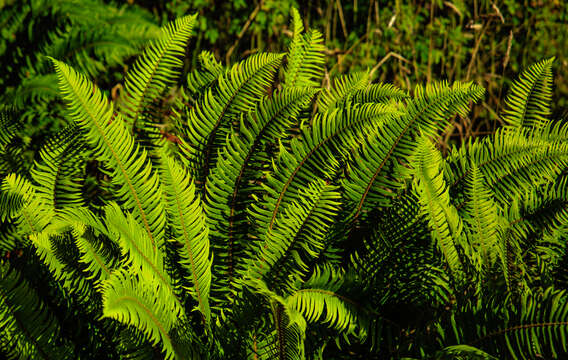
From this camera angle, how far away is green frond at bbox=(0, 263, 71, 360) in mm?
1011

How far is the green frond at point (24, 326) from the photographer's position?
3.32 ft

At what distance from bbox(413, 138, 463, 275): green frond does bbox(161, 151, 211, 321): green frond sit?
48 cm

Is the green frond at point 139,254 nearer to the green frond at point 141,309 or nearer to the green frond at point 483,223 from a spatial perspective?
the green frond at point 141,309

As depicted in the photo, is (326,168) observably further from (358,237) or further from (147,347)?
(147,347)

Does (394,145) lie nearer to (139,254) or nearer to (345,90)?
(345,90)

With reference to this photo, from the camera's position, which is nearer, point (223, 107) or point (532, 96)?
point (223, 107)

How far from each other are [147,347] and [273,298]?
289mm

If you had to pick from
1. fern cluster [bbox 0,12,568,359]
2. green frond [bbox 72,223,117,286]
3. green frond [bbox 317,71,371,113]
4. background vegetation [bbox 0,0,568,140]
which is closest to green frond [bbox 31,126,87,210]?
fern cluster [bbox 0,12,568,359]

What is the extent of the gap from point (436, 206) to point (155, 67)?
0.85 metres

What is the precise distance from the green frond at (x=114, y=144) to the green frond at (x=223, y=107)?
19 centimetres

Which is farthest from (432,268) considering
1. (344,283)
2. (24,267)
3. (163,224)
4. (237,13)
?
(237,13)

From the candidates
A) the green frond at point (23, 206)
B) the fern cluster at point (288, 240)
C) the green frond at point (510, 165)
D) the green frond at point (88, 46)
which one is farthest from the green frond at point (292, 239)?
the green frond at point (88, 46)

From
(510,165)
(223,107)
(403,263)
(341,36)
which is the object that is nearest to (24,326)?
(223,107)

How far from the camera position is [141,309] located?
2.92ft
